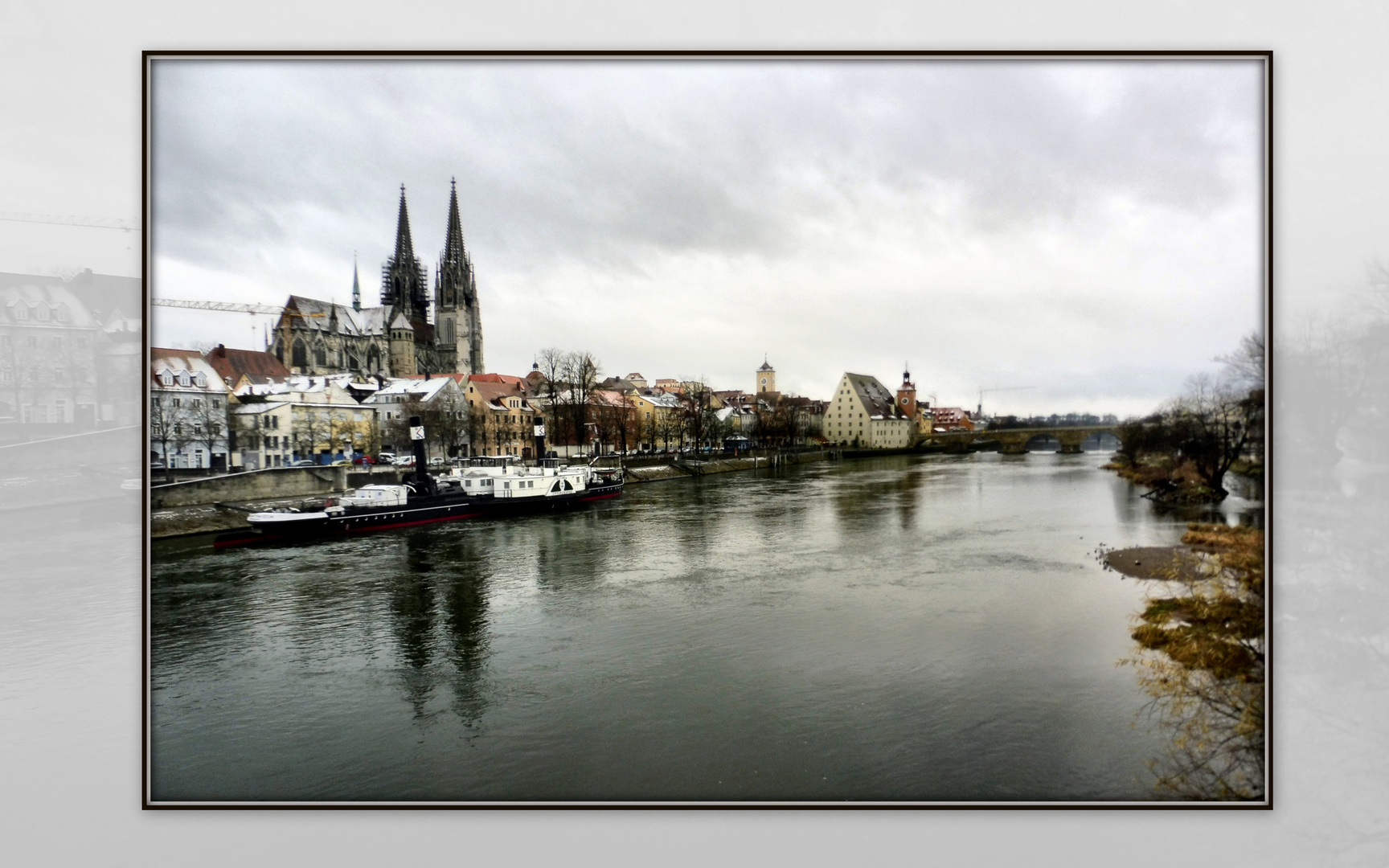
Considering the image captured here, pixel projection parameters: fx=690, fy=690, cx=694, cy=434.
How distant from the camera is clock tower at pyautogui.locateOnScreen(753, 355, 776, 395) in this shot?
24.8 ft

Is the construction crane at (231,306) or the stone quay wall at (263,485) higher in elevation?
the construction crane at (231,306)

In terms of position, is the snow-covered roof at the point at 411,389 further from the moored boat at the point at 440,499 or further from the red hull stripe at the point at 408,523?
the red hull stripe at the point at 408,523

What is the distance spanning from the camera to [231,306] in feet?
14.7

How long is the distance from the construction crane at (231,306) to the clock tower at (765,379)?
13.8 ft

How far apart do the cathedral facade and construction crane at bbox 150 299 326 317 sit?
14 centimetres

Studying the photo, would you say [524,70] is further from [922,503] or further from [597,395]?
[597,395]

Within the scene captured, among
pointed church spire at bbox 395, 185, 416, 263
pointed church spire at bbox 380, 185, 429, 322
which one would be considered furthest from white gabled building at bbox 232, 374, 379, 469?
pointed church spire at bbox 395, 185, 416, 263

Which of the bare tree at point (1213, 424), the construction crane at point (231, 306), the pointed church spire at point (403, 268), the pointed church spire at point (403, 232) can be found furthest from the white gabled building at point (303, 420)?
the bare tree at point (1213, 424)

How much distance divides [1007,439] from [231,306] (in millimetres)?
10717

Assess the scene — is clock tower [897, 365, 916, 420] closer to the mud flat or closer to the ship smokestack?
the mud flat

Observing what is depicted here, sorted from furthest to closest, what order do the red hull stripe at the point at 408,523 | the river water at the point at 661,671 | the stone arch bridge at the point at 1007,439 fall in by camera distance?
the red hull stripe at the point at 408,523, the stone arch bridge at the point at 1007,439, the river water at the point at 661,671

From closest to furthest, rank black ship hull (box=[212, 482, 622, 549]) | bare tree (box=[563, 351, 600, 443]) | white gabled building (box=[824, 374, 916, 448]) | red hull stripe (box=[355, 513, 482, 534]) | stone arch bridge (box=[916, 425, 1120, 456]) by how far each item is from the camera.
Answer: white gabled building (box=[824, 374, 916, 448]) → stone arch bridge (box=[916, 425, 1120, 456]) → black ship hull (box=[212, 482, 622, 549]) → bare tree (box=[563, 351, 600, 443]) → red hull stripe (box=[355, 513, 482, 534])

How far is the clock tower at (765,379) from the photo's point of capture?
7.57 metres

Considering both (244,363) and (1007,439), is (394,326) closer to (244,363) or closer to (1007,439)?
(244,363)
